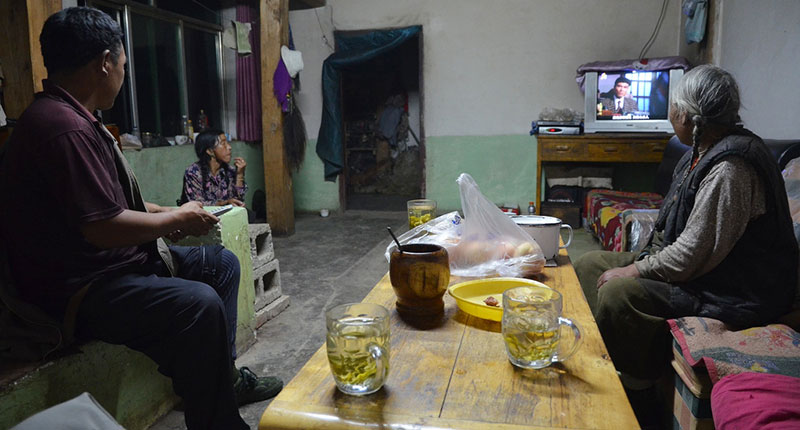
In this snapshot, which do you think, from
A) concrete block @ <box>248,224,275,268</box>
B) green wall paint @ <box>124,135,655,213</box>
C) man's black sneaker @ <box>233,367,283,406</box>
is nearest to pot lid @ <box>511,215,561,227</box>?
man's black sneaker @ <box>233,367,283,406</box>

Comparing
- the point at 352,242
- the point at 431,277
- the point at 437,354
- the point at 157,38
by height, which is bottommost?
the point at 352,242

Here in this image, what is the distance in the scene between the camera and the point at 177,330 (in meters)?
1.46

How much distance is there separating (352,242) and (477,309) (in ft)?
11.5

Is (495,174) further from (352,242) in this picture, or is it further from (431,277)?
(431,277)

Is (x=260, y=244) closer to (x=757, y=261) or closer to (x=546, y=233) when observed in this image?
(x=546, y=233)

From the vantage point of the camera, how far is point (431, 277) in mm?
1177

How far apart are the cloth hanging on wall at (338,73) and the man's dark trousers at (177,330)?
444 cm

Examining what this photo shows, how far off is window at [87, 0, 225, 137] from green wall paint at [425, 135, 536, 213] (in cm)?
237

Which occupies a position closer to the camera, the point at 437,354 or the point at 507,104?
the point at 437,354

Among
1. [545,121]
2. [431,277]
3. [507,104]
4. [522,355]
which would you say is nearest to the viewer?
[522,355]

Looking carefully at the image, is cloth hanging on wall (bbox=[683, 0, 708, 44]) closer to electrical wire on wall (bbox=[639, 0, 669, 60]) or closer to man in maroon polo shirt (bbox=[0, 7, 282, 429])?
electrical wire on wall (bbox=[639, 0, 669, 60])

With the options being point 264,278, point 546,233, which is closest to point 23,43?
point 264,278

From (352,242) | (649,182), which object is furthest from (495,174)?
(352,242)

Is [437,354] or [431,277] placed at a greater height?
[431,277]
